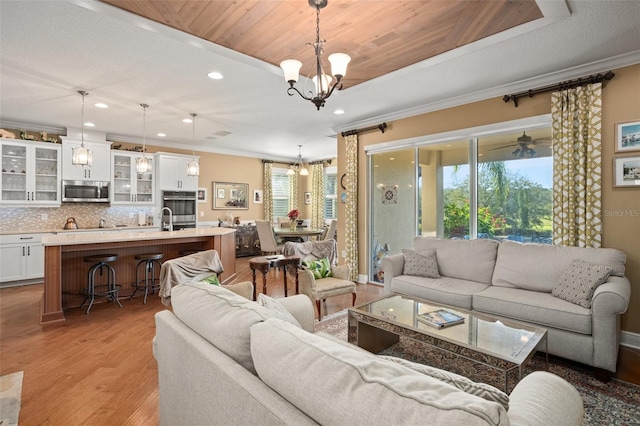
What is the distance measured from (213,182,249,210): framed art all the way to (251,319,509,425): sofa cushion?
7.65 m

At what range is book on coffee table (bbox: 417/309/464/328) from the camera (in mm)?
2490

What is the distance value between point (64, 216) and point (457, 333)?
7.26 metres

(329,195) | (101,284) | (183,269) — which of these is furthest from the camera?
(329,195)

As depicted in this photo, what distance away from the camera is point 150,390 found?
7.76 ft

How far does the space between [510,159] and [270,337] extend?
13.7ft

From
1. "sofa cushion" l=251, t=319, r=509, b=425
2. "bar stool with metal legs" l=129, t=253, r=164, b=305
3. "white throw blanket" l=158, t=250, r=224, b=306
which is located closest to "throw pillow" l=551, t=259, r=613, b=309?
"sofa cushion" l=251, t=319, r=509, b=425

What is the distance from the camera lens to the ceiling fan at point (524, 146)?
13.0 ft

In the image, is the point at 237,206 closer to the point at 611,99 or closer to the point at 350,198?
the point at 350,198

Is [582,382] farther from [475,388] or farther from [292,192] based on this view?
[292,192]

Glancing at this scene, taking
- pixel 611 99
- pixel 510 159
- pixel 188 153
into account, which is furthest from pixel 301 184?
pixel 611 99

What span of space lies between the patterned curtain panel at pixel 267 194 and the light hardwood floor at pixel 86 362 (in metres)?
4.91

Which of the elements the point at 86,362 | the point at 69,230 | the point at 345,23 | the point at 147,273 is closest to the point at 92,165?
the point at 69,230

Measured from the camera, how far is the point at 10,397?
7.39 ft

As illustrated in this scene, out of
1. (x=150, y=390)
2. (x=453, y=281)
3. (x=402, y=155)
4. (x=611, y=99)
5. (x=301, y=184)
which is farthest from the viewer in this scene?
(x=301, y=184)
